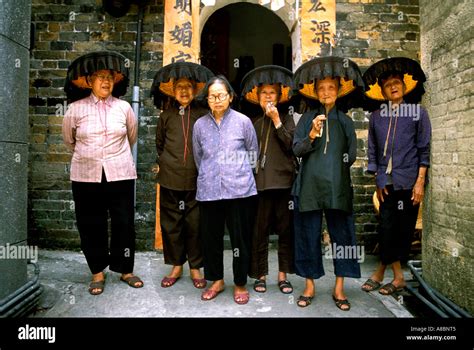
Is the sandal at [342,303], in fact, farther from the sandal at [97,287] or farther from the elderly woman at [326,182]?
the sandal at [97,287]

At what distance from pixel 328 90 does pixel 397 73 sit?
2.69 feet

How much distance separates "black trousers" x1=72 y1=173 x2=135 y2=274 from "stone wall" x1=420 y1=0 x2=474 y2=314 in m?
2.86

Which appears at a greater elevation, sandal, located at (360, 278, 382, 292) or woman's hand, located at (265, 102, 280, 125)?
woman's hand, located at (265, 102, 280, 125)

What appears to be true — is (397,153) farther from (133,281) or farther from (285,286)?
(133,281)

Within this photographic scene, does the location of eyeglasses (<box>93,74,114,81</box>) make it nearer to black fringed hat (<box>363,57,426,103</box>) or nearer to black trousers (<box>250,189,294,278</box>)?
black trousers (<box>250,189,294,278</box>)

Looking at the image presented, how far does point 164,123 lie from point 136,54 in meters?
1.93

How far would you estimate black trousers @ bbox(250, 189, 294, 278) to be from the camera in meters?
3.62

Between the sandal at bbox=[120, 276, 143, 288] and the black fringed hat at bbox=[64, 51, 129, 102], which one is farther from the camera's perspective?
the sandal at bbox=[120, 276, 143, 288]

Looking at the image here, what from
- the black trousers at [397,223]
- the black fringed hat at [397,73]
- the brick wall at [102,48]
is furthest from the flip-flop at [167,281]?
the black fringed hat at [397,73]

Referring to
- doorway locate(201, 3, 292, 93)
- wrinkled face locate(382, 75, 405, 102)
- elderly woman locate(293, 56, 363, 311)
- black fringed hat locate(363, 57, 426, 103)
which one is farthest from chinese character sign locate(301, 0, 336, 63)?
doorway locate(201, 3, 292, 93)

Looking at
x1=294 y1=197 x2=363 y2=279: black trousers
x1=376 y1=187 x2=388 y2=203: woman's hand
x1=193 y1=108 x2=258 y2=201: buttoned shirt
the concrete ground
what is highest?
x1=193 y1=108 x2=258 y2=201: buttoned shirt

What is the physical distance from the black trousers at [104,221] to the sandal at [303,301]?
1677mm
